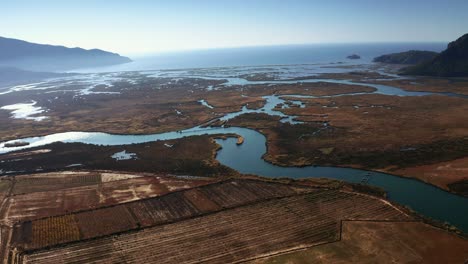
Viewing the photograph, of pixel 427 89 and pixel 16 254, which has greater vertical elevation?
pixel 427 89

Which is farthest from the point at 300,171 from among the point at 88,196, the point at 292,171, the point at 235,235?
the point at 88,196

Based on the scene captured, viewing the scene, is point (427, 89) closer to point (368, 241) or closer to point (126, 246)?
point (368, 241)

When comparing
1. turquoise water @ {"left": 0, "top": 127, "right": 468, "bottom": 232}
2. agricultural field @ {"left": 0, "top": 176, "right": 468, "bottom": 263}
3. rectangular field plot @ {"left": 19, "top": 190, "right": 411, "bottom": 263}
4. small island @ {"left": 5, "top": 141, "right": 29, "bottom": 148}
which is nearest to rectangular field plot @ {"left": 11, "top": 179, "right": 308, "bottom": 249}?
agricultural field @ {"left": 0, "top": 176, "right": 468, "bottom": 263}

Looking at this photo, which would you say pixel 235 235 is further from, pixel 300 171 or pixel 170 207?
pixel 300 171

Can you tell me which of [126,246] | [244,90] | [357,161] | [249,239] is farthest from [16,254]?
[244,90]

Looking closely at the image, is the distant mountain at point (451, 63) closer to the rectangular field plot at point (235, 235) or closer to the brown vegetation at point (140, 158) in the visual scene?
the brown vegetation at point (140, 158)

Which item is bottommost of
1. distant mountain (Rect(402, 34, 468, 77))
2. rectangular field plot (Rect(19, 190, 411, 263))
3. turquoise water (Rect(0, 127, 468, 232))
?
rectangular field plot (Rect(19, 190, 411, 263))

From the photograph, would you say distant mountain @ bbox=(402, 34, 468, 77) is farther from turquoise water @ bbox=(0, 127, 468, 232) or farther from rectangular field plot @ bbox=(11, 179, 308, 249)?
rectangular field plot @ bbox=(11, 179, 308, 249)
